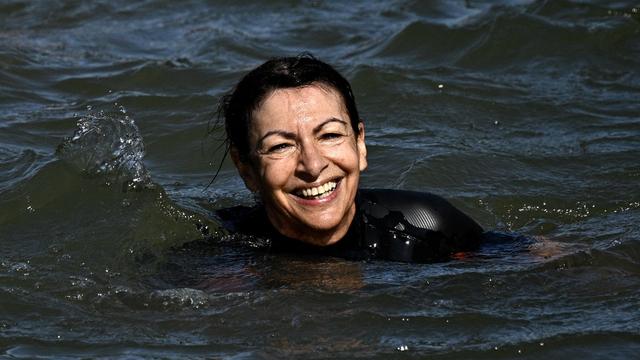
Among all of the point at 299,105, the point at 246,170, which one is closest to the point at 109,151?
the point at 246,170

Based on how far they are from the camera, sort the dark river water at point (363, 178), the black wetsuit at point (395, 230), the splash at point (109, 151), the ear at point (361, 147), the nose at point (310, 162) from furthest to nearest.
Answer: the splash at point (109, 151), the black wetsuit at point (395, 230), the ear at point (361, 147), the nose at point (310, 162), the dark river water at point (363, 178)

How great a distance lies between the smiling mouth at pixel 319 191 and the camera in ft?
18.0

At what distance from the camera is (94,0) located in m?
12.6

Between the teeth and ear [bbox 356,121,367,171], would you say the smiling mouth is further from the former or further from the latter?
ear [bbox 356,121,367,171]

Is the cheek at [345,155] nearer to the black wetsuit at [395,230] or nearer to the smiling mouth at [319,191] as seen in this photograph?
the smiling mouth at [319,191]

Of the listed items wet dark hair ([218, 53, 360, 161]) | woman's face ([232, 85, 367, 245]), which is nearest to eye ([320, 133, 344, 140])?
woman's face ([232, 85, 367, 245])

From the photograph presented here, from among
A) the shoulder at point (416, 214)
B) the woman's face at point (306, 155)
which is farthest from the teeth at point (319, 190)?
the shoulder at point (416, 214)

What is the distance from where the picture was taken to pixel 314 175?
543 cm

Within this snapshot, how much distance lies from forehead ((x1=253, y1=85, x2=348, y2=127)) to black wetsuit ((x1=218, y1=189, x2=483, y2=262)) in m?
0.54

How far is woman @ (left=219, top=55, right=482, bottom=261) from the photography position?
5.48 metres

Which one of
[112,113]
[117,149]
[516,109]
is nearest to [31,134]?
[112,113]

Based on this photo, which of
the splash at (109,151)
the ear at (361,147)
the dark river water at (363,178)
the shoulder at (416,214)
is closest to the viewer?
the dark river water at (363,178)

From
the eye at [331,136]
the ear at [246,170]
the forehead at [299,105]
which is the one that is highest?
the forehead at [299,105]

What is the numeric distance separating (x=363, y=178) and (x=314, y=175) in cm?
242
